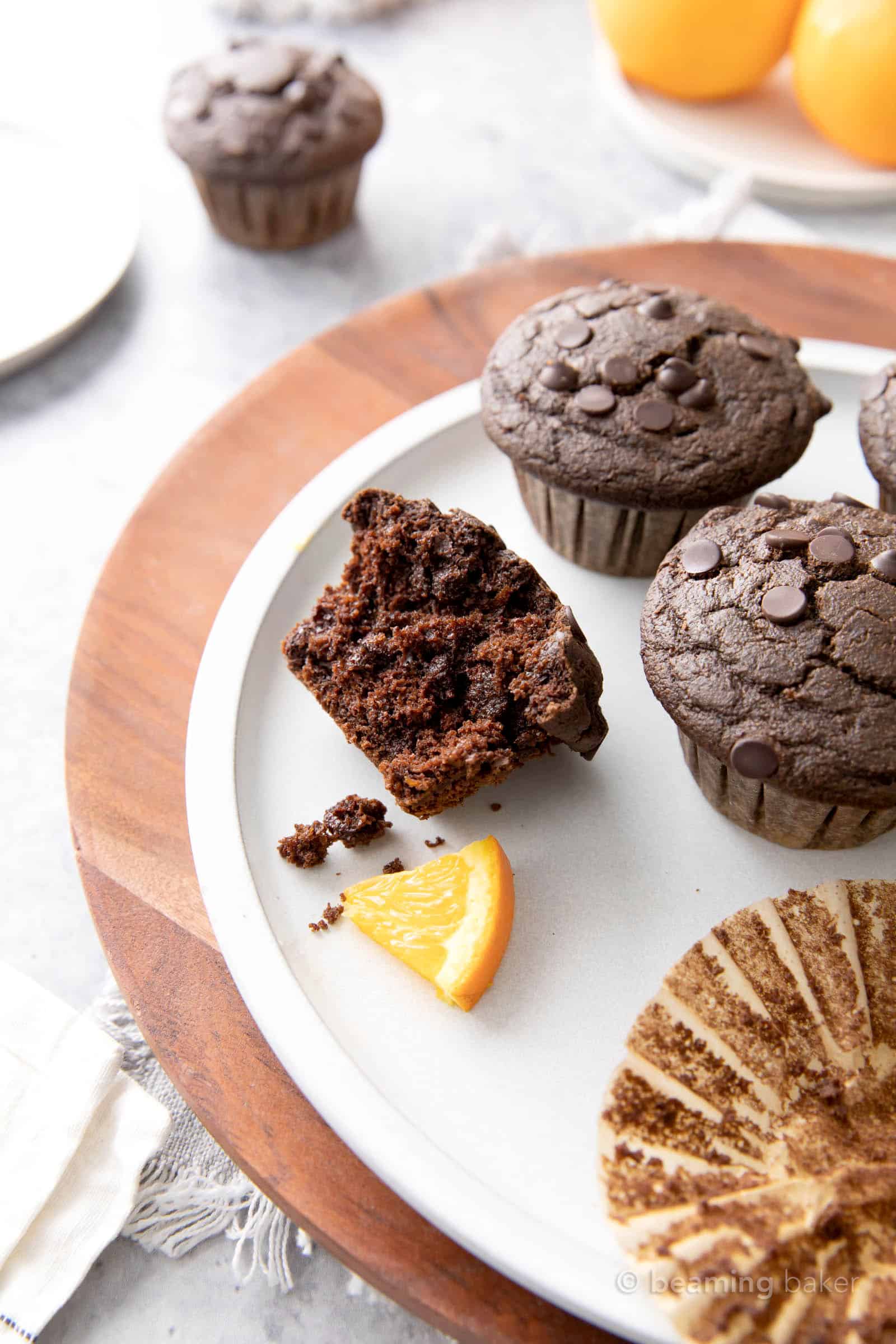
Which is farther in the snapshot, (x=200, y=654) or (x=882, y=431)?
(x=200, y=654)

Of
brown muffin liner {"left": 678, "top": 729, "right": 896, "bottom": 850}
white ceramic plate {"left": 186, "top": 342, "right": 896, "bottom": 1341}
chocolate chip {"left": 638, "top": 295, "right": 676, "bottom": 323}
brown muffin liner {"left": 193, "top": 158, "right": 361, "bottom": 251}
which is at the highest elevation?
chocolate chip {"left": 638, "top": 295, "right": 676, "bottom": 323}

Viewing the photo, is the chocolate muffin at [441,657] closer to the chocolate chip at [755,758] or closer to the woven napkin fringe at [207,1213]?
the chocolate chip at [755,758]

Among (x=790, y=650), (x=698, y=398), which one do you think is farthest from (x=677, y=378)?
(x=790, y=650)

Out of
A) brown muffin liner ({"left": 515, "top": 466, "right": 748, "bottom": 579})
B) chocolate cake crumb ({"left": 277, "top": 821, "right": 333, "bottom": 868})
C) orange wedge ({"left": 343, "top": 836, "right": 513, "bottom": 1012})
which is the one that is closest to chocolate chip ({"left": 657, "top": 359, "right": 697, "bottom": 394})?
brown muffin liner ({"left": 515, "top": 466, "right": 748, "bottom": 579})

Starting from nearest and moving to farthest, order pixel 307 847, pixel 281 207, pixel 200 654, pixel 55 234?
pixel 307 847
pixel 200 654
pixel 281 207
pixel 55 234

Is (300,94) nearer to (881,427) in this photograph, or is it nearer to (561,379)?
(561,379)

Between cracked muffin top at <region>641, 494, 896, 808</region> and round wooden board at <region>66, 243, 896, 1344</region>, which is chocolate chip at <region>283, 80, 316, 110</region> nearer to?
round wooden board at <region>66, 243, 896, 1344</region>

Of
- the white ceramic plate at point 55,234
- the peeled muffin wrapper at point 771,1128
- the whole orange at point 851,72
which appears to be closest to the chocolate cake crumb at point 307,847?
the peeled muffin wrapper at point 771,1128

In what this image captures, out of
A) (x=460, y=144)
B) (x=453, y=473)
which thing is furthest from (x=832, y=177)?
(x=453, y=473)
